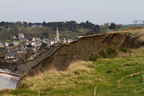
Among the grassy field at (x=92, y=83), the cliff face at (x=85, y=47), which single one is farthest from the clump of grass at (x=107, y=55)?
the grassy field at (x=92, y=83)

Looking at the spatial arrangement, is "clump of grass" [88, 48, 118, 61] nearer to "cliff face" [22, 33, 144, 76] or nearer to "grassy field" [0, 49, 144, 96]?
"cliff face" [22, 33, 144, 76]

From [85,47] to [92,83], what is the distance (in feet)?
81.0

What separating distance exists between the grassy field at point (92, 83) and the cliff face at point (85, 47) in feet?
36.6

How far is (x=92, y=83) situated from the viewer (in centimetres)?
1192

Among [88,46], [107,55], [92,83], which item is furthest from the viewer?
[88,46]

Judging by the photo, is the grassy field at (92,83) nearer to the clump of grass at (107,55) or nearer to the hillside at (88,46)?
the clump of grass at (107,55)

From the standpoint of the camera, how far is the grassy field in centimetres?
1023

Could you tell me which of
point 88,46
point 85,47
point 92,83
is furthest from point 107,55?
point 85,47

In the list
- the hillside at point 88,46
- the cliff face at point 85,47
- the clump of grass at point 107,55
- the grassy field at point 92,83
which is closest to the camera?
the grassy field at point 92,83

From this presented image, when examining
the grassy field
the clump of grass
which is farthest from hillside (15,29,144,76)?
the grassy field

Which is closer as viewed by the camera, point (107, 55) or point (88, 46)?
point (107, 55)

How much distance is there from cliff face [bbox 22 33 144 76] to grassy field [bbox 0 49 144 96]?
1115 cm

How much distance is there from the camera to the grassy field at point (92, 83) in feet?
33.6

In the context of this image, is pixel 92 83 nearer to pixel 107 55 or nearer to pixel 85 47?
pixel 107 55
